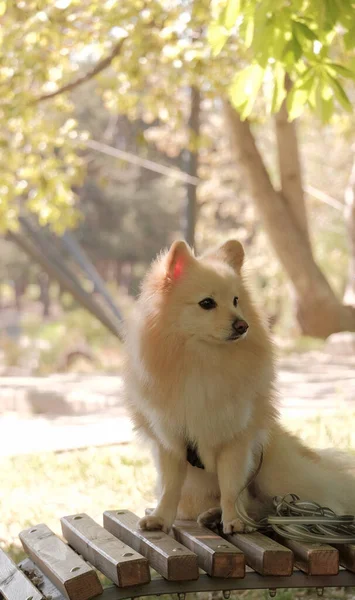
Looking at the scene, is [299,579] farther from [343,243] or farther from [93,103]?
[93,103]

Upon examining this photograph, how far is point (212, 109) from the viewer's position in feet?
46.1

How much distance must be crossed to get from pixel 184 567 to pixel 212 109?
1241 centimetres

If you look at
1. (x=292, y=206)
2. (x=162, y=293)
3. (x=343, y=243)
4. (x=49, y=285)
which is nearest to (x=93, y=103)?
(x=49, y=285)

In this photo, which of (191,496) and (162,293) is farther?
(191,496)

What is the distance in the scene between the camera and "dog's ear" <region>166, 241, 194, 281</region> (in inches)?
109

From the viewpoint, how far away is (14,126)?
8188mm

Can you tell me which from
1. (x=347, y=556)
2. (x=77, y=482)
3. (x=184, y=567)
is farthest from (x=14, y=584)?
(x=77, y=482)

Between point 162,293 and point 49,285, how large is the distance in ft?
94.7

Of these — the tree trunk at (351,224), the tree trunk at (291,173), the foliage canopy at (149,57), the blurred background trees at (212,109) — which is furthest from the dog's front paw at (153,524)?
the tree trunk at (351,224)

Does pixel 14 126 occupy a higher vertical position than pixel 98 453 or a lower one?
higher

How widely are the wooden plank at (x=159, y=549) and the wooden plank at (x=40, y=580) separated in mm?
318

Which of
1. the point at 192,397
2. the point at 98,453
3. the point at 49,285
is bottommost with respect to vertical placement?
the point at 49,285

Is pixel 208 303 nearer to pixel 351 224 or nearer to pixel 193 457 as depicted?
pixel 193 457

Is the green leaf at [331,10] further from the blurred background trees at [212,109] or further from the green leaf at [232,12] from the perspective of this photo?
the green leaf at [232,12]
